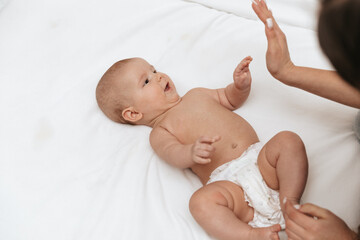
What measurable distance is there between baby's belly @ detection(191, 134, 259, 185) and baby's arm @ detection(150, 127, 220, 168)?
0.09 ft

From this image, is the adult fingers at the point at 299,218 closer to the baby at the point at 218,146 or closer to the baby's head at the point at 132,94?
the baby at the point at 218,146

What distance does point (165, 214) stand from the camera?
102 cm

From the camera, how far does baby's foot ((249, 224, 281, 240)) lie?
0.87 m

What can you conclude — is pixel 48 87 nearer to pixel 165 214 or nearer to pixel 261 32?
pixel 165 214

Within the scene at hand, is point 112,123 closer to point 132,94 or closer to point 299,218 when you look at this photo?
point 132,94

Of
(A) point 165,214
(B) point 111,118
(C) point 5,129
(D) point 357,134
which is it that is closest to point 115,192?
(A) point 165,214

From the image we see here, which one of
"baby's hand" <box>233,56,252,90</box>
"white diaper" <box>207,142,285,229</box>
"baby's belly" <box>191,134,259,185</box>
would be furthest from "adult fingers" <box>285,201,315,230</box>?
"baby's hand" <box>233,56,252,90</box>

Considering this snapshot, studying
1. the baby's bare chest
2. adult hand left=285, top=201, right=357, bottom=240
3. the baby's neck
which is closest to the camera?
adult hand left=285, top=201, right=357, bottom=240

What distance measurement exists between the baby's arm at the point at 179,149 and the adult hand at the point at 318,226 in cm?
25

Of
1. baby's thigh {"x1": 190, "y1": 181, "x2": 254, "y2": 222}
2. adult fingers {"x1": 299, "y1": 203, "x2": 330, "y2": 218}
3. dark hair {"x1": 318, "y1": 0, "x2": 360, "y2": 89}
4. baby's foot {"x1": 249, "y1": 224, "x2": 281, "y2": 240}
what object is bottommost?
baby's foot {"x1": 249, "y1": 224, "x2": 281, "y2": 240}

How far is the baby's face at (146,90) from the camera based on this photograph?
3.98 feet

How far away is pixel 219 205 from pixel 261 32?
2.22 feet

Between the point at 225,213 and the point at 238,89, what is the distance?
400mm

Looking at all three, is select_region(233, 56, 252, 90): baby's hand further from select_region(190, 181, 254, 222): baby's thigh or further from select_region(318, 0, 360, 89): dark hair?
select_region(318, 0, 360, 89): dark hair
